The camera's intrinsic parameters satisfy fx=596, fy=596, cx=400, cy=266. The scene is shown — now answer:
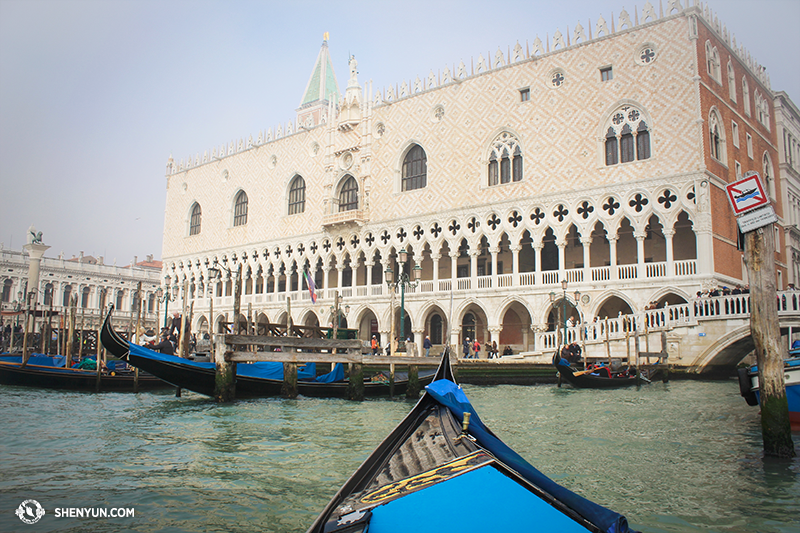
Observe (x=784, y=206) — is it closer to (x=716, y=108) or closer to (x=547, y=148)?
(x=716, y=108)

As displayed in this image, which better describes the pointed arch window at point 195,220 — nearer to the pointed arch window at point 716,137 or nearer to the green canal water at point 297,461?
the green canal water at point 297,461

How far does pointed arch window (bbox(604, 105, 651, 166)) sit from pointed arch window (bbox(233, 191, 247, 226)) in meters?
14.7

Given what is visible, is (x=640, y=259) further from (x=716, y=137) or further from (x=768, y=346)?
(x=768, y=346)

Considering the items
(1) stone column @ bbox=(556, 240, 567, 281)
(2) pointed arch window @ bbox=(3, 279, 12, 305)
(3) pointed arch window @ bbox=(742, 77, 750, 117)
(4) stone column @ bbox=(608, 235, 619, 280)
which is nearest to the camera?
(4) stone column @ bbox=(608, 235, 619, 280)

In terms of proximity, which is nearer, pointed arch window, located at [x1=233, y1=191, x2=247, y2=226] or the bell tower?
pointed arch window, located at [x1=233, y1=191, x2=247, y2=226]

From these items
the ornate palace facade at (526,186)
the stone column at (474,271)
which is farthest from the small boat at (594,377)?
the stone column at (474,271)

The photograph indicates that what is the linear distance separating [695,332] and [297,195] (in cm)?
1473

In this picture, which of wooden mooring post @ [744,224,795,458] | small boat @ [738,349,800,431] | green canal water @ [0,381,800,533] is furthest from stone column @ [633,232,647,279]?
wooden mooring post @ [744,224,795,458]

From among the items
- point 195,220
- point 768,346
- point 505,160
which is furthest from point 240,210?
point 768,346

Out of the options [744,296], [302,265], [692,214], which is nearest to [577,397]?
[744,296]

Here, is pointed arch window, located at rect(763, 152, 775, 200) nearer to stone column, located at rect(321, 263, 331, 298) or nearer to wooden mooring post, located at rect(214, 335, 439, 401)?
stone column, located at rect(321, 263, 331, 298)

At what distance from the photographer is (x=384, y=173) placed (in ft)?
63.6

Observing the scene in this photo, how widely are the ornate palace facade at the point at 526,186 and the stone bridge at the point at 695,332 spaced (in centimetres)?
105

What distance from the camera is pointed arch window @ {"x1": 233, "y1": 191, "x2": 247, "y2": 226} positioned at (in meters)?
24.1
